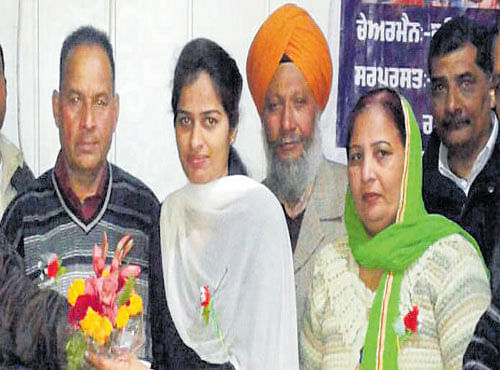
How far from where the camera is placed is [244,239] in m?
2.75

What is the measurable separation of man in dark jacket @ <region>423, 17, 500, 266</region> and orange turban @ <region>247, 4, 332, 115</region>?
36 centimetres

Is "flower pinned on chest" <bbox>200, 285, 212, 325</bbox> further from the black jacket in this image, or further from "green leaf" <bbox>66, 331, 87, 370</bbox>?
the black jacket

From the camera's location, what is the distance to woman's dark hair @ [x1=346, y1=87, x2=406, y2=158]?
2803 millimetres

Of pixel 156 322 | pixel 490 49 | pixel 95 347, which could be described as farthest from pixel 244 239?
pixel 490 49

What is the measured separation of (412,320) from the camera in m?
2.71

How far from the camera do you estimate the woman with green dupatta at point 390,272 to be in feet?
8.91

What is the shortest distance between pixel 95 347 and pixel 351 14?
1.28m

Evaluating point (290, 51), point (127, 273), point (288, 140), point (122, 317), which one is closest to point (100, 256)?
point (127, 273)

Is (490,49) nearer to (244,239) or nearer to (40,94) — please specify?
(244,239)

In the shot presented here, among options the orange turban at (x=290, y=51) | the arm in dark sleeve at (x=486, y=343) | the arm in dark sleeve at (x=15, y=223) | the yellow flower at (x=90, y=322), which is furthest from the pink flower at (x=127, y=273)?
the arm in dark sleeve at (x=486, y=343)

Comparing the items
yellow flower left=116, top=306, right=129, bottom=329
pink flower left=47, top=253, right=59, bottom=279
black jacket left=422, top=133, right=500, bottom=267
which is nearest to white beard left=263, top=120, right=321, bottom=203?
black jacket left=422, top=133, right=500, bottom=267

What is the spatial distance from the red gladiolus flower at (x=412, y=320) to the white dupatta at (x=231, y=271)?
0.35 m

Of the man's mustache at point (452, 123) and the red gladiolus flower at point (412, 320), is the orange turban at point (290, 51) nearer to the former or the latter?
the man's mustache at point (452, 123)

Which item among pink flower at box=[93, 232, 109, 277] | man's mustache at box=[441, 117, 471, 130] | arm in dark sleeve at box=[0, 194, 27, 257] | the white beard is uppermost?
man's mustache at box=[441, 117, 471, 130]
